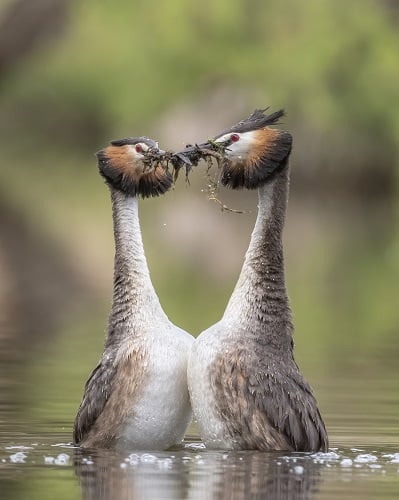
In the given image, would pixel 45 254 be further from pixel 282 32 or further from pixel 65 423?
pixel 282 32

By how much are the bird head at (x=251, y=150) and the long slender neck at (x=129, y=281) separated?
637mm

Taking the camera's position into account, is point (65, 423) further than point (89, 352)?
No

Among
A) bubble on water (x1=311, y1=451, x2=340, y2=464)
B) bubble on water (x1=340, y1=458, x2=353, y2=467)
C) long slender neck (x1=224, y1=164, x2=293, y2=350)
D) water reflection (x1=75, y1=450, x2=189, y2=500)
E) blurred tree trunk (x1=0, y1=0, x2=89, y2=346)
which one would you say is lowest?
water reflection (x1=75, y1=450, x2=189, y2=500)

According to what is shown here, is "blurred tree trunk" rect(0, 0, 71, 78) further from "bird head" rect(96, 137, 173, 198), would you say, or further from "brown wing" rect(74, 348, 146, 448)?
"brown wing" rect(74, 348, 146, 448)

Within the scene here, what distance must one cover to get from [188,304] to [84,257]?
6772 mm

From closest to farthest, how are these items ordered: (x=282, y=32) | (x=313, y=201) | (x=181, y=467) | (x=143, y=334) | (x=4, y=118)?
(x=181, y=467) < (x=143, y=334) < (x=313, y=201) < (x=282, y=32) < (x=4, y=118)

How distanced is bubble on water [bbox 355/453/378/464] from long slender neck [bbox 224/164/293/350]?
934mm

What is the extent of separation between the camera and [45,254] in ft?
87.2

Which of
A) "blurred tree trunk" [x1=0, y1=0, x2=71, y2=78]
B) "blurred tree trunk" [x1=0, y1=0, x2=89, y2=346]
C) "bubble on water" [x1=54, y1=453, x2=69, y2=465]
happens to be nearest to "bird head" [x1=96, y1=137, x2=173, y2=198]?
"bubble on water" [x1=54, y1=453, x2=69, y2=465]

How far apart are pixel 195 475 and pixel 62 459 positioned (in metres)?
1.01

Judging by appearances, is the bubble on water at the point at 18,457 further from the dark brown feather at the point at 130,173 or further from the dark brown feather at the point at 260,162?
the dark brown feather at the point at 260,162

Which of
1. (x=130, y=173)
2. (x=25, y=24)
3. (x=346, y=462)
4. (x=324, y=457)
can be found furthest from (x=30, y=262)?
(x=346, y=462)

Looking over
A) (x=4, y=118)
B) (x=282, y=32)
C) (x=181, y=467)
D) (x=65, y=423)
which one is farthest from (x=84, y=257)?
(x=4, y=118)

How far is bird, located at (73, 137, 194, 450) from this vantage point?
10.8 m
